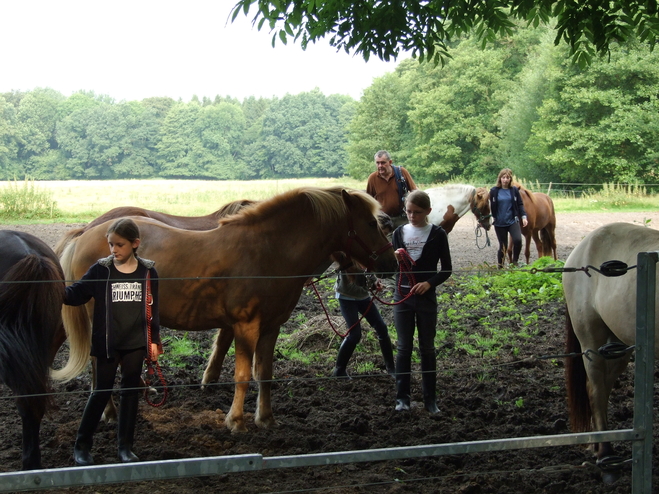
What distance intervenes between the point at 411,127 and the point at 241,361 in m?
54.7

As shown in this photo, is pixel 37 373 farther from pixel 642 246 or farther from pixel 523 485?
pixel 642 246

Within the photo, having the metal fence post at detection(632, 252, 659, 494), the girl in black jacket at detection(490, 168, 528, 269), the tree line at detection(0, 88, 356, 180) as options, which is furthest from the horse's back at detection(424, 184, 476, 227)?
the tree line at detection(0, 88, 356, 180)

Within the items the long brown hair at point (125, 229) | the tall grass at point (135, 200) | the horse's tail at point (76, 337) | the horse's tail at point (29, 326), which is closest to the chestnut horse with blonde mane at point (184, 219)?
the horse's tail at point (76, 337)

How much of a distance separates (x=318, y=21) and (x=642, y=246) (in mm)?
3533

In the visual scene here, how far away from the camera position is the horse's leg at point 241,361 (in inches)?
173

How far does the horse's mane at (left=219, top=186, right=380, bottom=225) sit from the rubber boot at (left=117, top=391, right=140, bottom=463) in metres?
1.54

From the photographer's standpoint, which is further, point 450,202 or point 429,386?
point 450,202

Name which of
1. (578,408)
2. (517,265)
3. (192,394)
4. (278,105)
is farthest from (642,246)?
(278,105)

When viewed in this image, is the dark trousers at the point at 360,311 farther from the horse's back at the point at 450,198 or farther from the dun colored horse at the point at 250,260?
the horse's back at the point at 450,198

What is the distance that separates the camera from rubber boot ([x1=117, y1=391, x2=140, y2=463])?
3625 millimetres

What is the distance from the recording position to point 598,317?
13.3 ft

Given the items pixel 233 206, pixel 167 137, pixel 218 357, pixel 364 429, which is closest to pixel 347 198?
pixel 364 429

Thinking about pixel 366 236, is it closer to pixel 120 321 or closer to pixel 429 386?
pixel 429 386

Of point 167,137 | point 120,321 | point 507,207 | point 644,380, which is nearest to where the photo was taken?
point 644,380
